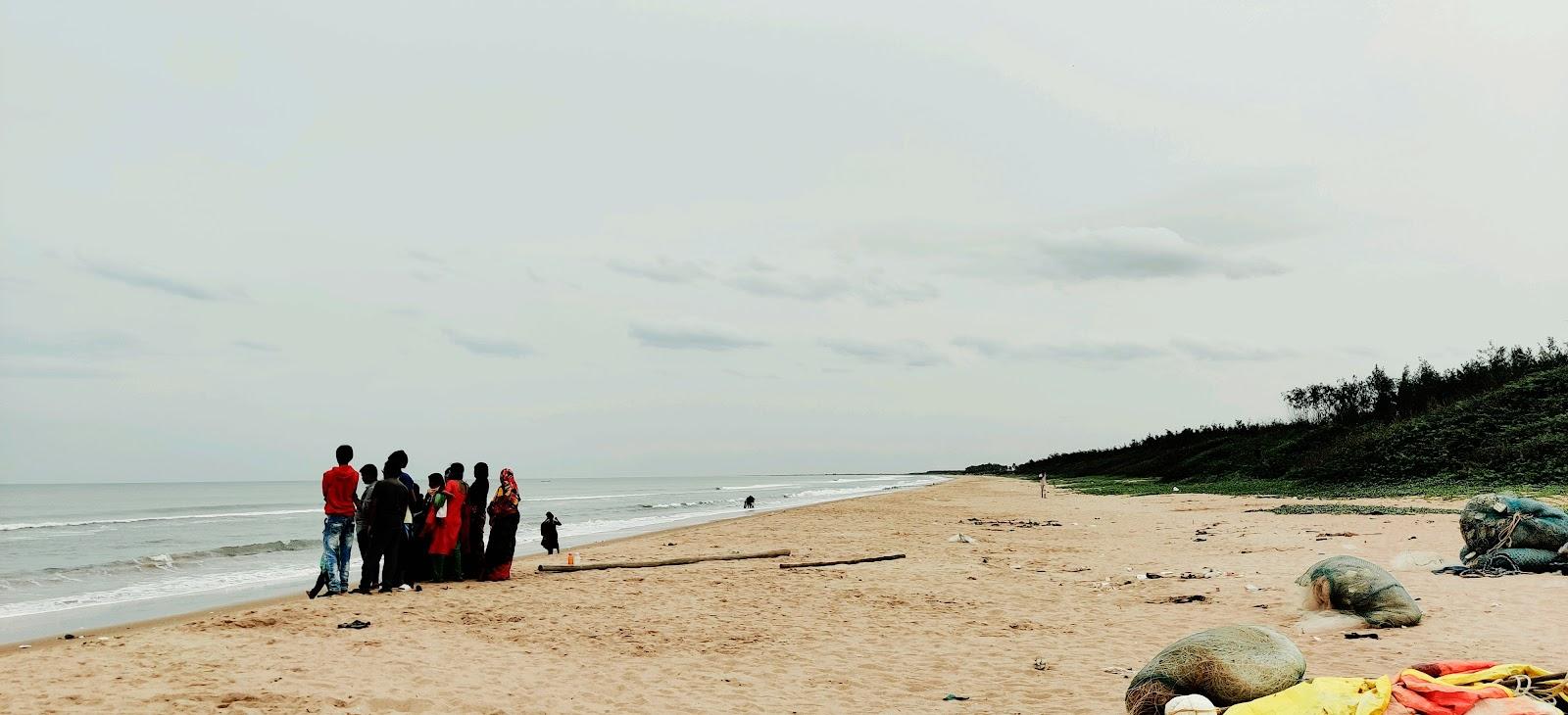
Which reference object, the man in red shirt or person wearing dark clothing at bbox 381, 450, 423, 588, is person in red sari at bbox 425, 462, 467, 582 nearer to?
person wearing dark clothing at bbox 381, 450, 423, 588

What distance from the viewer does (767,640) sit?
927 centimetres

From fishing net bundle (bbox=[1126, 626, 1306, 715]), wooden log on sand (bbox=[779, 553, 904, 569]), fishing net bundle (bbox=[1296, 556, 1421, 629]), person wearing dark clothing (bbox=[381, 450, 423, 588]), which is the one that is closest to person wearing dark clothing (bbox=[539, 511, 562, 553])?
person wearing dark clothing (bbox=[381, 450, 423, 588])

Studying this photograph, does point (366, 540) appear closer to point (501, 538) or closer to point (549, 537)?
point (501, 538)

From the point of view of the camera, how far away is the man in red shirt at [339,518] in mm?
11789

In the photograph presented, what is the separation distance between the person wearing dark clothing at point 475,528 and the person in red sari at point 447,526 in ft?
0.42

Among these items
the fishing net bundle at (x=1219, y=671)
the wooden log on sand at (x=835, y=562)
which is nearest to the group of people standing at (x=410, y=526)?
the wooden log on sand at (x=835, y=562)

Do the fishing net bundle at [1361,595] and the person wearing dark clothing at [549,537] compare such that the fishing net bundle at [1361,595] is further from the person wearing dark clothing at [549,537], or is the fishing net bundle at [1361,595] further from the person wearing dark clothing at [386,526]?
the person wearing dark clothing at [549,537]

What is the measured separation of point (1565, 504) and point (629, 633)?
19775mm

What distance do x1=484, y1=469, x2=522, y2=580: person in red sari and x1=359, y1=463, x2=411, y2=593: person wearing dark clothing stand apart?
4.86ft

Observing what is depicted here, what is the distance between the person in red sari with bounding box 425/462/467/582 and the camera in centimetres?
1333

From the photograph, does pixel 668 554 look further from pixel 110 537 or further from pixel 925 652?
pixel 110 537

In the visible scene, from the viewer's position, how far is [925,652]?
855cm

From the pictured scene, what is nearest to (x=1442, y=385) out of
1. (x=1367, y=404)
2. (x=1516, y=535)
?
(x=1367, y=404)

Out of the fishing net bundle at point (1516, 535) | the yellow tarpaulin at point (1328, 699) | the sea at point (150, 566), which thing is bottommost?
the sea at point (150, 566)
